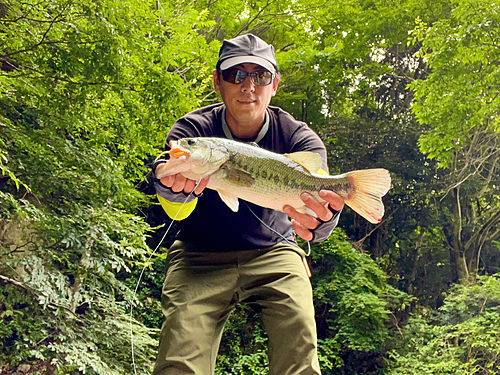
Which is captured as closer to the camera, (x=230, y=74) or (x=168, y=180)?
(x=168, y=180)

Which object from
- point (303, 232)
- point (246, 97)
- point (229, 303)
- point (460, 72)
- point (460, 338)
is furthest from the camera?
point (460, 338)

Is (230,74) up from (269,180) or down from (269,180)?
up

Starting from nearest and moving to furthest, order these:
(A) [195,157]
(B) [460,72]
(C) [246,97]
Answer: (A) [195,157] < (C) [246,97] < (B) [460,72]

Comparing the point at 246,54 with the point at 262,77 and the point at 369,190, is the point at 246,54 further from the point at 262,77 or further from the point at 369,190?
the point at 369,190

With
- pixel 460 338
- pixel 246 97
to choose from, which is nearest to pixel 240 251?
pixel 246 97

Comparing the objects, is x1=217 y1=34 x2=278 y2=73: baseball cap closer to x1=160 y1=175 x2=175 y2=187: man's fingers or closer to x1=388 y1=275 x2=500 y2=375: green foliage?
x1=160 y1=175 x2=175 y2=187: man's fingers

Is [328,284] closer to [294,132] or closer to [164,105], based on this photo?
[164,105]

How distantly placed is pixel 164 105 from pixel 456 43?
5.49m

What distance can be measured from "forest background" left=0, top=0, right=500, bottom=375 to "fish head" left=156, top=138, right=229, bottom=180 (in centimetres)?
72

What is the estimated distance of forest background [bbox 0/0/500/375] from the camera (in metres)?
4.14

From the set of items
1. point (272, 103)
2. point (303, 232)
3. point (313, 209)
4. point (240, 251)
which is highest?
point (272, 103)

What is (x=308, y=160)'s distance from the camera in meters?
1.59

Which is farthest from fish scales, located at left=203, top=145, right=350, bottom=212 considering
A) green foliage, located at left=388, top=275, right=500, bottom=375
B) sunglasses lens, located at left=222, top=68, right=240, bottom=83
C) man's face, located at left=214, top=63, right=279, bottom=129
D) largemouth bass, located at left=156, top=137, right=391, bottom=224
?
green foliage, located at left=388, top=275, right=500, bottom=375

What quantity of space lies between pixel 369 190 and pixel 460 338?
8963 millimetres
